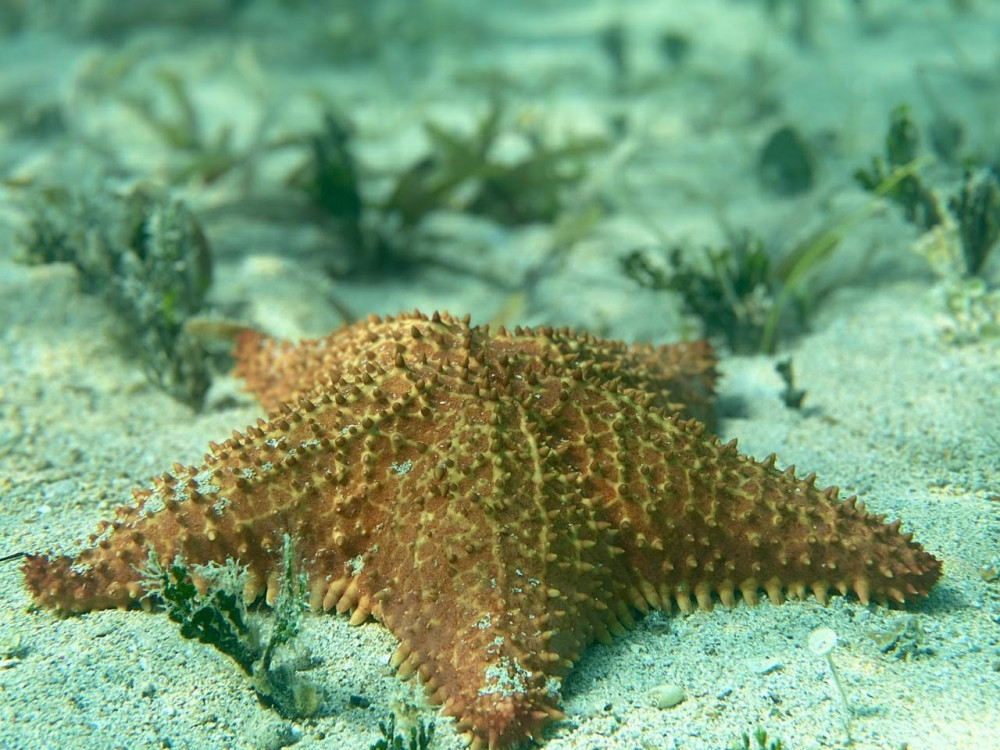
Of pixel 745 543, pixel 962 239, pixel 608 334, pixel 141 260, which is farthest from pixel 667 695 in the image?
pixel 141 260

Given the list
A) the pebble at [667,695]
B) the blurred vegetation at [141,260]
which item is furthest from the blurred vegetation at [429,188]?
the pebble at [667,695]

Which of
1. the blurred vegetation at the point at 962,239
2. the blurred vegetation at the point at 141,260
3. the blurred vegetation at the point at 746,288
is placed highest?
the blurred vegetation at the point at 962,239

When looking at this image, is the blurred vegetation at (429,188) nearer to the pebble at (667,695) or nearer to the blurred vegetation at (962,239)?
the blurred vegetation at (962,239)

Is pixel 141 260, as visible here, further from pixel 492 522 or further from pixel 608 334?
pixel 492 522

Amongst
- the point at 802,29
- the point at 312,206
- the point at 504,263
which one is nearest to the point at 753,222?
the point at 504,263

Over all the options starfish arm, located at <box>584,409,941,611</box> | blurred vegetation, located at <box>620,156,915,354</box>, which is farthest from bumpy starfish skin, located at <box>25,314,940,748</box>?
blurred vegetation, located at <box>620,156,915,354</box>

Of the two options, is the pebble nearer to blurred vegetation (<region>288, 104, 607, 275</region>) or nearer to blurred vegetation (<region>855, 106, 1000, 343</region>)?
blurred vegetation (<region>855, 106, 1000, 343</region>)
